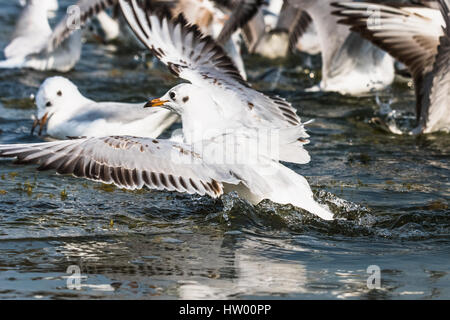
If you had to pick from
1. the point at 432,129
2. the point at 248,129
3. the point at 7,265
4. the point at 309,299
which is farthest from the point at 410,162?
the point at 7,265

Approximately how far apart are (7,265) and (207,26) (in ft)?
20.6

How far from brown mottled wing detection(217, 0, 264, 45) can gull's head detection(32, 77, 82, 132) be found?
2609 millimetres

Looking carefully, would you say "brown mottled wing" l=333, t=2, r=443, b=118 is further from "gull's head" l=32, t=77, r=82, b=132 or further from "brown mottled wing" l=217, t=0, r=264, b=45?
"gull's head" l=32, t=77, r=82, b=132

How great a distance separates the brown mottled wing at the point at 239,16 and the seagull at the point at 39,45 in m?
1.89

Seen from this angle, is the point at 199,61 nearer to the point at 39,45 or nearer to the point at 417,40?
the point at 417,40

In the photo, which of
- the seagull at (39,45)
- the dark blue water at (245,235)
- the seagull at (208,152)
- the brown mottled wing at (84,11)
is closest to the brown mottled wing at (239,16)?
the brown mottled wing at (84,11)

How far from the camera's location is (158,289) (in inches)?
165

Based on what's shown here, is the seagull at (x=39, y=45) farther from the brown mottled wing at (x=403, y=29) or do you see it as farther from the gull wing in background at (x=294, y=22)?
the brown mottled wing at (x=403, y=29)

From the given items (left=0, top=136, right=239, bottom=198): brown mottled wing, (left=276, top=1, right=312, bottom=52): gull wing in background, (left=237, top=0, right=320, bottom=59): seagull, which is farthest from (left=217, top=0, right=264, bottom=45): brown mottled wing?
(left=0, top=136, right=239, bottom=198): brown mottled wing

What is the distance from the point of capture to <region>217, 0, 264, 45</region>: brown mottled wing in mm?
9699
